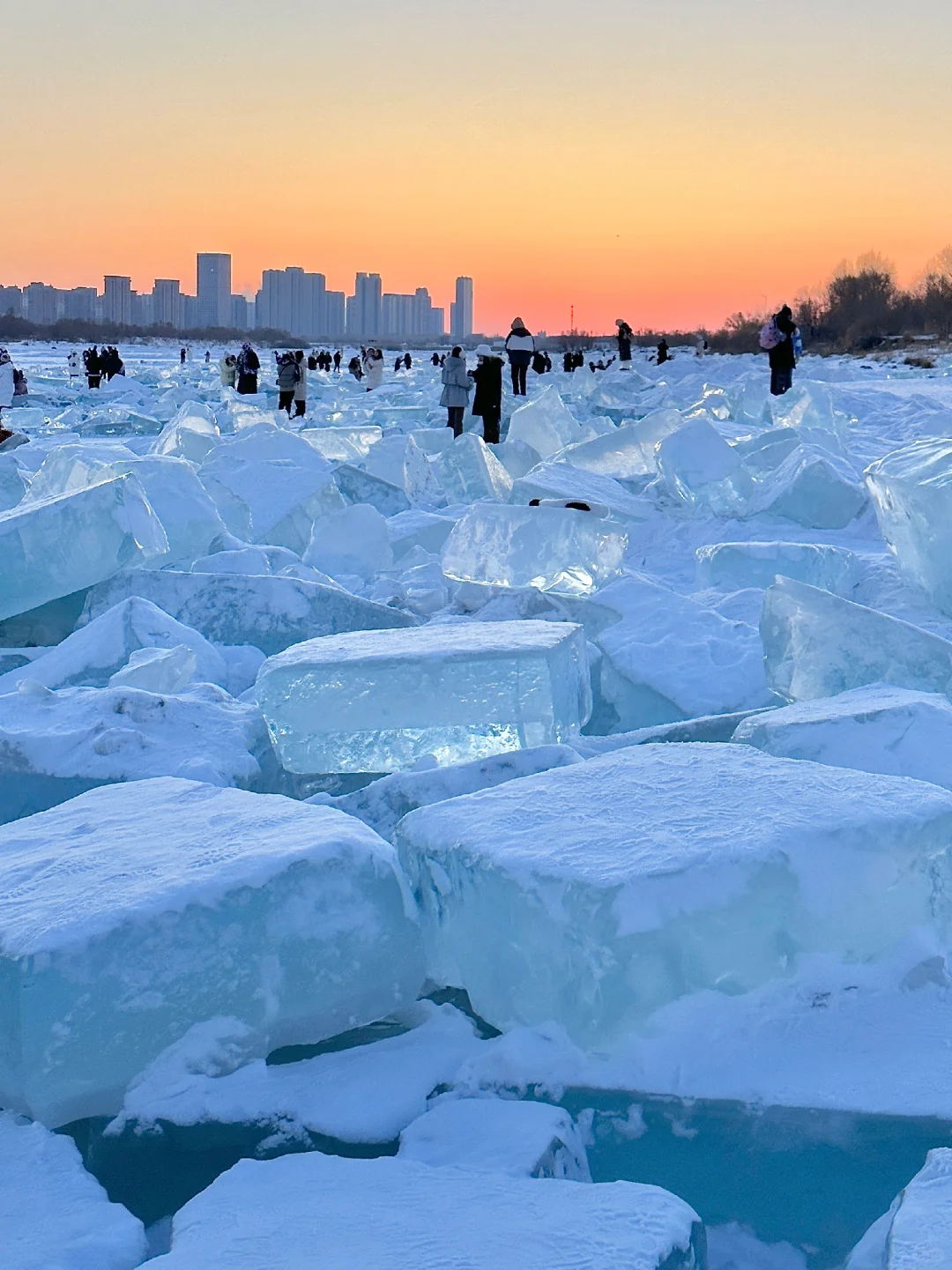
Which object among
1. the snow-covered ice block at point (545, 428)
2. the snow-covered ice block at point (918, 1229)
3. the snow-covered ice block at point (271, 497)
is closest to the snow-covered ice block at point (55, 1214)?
the snow-covered ice block at point (918, 1229)

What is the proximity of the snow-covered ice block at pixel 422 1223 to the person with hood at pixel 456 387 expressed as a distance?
10.2m

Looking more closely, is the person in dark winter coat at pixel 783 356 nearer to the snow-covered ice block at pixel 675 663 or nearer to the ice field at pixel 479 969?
the snow-covered ice block at pixel 675 663

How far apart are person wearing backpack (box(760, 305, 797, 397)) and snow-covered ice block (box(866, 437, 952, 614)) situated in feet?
27.4

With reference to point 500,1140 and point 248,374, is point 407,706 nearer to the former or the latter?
point 500,1140

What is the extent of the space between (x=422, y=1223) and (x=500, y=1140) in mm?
209

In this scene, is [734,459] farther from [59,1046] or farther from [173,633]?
[59,1046]

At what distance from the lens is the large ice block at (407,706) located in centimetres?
263

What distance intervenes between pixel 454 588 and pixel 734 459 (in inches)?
93.8

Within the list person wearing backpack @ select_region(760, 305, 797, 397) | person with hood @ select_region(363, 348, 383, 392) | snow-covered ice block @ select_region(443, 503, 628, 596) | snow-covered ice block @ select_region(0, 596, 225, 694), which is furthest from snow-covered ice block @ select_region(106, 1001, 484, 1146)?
person with hood @ select_region(363, 348, 383, 392)

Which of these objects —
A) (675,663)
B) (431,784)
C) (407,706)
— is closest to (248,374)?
(675,663)

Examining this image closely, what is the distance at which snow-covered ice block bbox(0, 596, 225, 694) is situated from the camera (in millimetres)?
3412

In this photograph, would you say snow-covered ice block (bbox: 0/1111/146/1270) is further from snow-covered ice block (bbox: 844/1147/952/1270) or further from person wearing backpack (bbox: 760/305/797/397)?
person wearing backpack (bbox: 760/305/797/397)

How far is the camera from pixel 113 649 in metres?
3.43

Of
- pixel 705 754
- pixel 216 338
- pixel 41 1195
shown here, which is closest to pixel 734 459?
pixel 705 754
